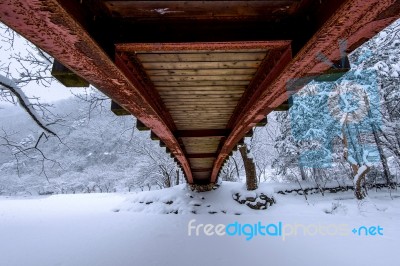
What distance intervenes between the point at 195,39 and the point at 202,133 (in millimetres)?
4140

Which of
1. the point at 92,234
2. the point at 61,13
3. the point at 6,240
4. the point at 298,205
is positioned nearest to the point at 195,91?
the point at 61,13

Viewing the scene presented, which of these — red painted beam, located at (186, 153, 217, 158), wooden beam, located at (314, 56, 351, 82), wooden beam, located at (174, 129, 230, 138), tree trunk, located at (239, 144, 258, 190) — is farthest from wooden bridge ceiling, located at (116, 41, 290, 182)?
tree trunk, located at (239, 144, 258, 190)

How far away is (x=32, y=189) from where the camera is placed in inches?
1184

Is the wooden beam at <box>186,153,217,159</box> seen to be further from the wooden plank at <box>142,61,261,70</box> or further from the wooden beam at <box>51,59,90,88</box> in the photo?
the wooden beam at <box>51,59,90,88</box>

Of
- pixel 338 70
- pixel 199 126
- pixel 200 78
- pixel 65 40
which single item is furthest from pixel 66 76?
pixel 199 126

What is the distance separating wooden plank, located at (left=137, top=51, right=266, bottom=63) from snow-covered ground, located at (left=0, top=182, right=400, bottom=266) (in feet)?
22.0

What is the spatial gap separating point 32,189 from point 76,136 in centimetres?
889

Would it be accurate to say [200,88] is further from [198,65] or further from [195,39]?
[195,39]

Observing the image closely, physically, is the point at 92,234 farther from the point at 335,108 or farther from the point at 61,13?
the point at 335,108

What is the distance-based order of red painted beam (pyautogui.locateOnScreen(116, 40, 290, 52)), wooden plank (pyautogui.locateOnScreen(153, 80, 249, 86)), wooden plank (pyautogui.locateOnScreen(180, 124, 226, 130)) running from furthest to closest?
1. wooden plank (pyautogui.locateOnScreen(180, 124, 226, 130))
2. wooden plank (pyautogui.locateOnScreen(153, 80, 249, 86))
3. red painted beam (pyautogui.locateOnScreen(116, 40, 290, 52))

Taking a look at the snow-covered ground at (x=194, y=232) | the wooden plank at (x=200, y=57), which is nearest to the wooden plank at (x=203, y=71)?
the wooden plank at (x=200, y=57)

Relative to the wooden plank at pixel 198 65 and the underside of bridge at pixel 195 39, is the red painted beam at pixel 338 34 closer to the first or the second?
the underside of bridge at pixel 195 39

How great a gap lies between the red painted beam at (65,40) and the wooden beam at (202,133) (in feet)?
11.2

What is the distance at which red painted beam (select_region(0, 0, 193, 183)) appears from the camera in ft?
4.21
